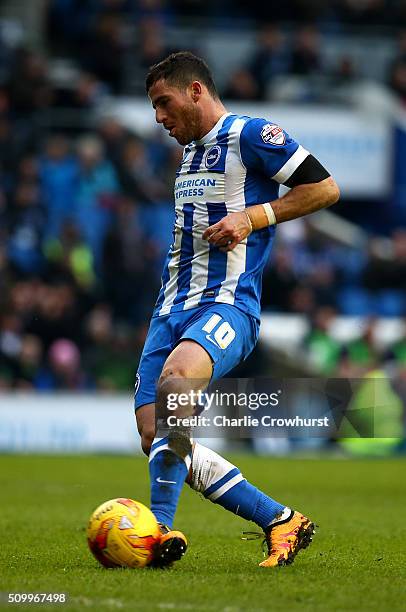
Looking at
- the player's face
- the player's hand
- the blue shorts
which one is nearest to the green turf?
the blue shorts

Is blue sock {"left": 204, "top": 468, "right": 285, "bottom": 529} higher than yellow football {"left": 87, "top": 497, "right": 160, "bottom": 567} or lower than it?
higher

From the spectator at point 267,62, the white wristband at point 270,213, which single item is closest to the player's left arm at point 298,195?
the white wristband at point 270,213

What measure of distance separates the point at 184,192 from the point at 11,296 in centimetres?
1112

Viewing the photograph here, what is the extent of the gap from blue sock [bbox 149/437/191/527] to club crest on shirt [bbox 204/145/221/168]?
1.41 metres

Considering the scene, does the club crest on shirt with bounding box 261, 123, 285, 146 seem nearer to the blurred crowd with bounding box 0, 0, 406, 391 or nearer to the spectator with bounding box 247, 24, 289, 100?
the blurred crowd with bounding box 0, 0, 406, 391

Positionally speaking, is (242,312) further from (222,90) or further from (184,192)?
(222,90)

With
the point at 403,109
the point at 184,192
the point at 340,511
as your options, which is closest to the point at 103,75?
the point at 403,109

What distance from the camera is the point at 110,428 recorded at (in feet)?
57.3

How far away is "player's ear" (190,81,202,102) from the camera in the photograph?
644 cm

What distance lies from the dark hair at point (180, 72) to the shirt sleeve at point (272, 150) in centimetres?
37

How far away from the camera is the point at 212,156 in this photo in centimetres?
648

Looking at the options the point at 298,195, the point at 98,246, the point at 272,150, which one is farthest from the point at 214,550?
the point at 98,246

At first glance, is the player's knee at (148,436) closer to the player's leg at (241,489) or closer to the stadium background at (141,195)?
the player's leg at (241,489)

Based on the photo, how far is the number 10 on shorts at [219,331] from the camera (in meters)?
6.09
